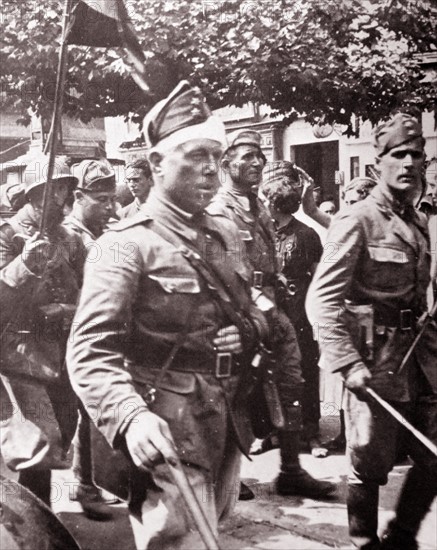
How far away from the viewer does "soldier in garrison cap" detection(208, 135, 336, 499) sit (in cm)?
347

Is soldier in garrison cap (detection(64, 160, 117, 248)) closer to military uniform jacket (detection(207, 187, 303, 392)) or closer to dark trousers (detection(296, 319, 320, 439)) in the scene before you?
military uniform jacket (detection(207, 187, 303, 392))

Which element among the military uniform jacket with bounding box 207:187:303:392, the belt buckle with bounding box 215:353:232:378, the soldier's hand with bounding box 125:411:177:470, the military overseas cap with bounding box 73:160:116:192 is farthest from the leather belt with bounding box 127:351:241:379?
the military overseas cap with bounding box 73:160:116:192

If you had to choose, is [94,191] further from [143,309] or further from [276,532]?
[276,532]

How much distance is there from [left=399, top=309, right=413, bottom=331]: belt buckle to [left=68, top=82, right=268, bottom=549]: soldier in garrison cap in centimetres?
77

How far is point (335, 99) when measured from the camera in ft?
11.3

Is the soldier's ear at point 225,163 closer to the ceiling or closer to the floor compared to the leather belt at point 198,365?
closer to the ceiling

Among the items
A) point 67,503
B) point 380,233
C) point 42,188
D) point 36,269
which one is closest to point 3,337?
point 36,269

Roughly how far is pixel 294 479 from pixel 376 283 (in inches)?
43.5

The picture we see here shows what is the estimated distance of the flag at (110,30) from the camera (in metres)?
Answer: 3.25

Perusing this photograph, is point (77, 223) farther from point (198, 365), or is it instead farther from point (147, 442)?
point (147, 442)

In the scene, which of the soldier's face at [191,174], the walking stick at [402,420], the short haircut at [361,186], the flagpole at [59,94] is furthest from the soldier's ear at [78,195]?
the walking stick at [402,420]

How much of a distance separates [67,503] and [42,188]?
153 centimetres

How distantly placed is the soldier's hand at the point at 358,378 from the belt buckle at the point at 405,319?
247 millimetres

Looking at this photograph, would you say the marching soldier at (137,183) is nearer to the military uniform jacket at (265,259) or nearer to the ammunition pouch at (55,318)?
the military uniform jacket at (265,259)
